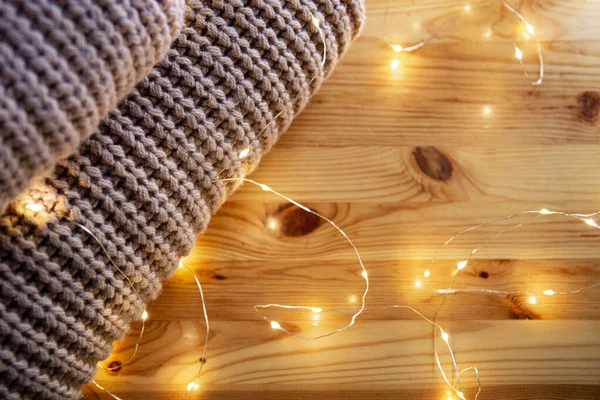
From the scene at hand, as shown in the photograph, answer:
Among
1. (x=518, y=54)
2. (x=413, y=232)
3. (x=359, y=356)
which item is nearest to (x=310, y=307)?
(x=359, y=356)

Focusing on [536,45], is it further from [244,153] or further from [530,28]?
[244,153]

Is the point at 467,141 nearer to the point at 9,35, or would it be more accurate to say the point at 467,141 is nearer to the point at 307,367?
the point at 307,367

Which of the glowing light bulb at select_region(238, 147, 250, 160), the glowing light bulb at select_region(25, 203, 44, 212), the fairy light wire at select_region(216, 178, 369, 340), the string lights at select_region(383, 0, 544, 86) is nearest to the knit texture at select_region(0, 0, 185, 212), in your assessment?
the glowing light bulb at select_region(25, 203, 44, 212)

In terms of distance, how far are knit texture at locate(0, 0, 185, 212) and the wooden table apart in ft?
1.26

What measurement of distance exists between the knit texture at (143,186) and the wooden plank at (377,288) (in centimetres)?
13

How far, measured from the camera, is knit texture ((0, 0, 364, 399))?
0.65m

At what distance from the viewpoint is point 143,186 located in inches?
27.7

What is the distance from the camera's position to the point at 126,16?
1.88 ft

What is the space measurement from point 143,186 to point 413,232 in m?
0.47

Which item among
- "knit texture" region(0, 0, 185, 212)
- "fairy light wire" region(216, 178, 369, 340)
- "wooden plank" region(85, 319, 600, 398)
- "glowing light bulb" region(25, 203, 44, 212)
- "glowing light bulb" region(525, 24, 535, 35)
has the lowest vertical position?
"wooden plank" region(85, 319, 600, 398)

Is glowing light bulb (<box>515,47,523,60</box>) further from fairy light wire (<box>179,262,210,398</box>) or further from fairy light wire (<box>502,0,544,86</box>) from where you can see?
fairy light wire (<box>179,262,210,398</box>)

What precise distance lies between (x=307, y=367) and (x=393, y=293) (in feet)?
0.63

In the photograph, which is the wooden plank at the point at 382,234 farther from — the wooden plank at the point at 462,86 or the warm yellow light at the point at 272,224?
the wooden plank at the point at 462,86

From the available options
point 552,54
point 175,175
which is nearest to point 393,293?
point 175,175
